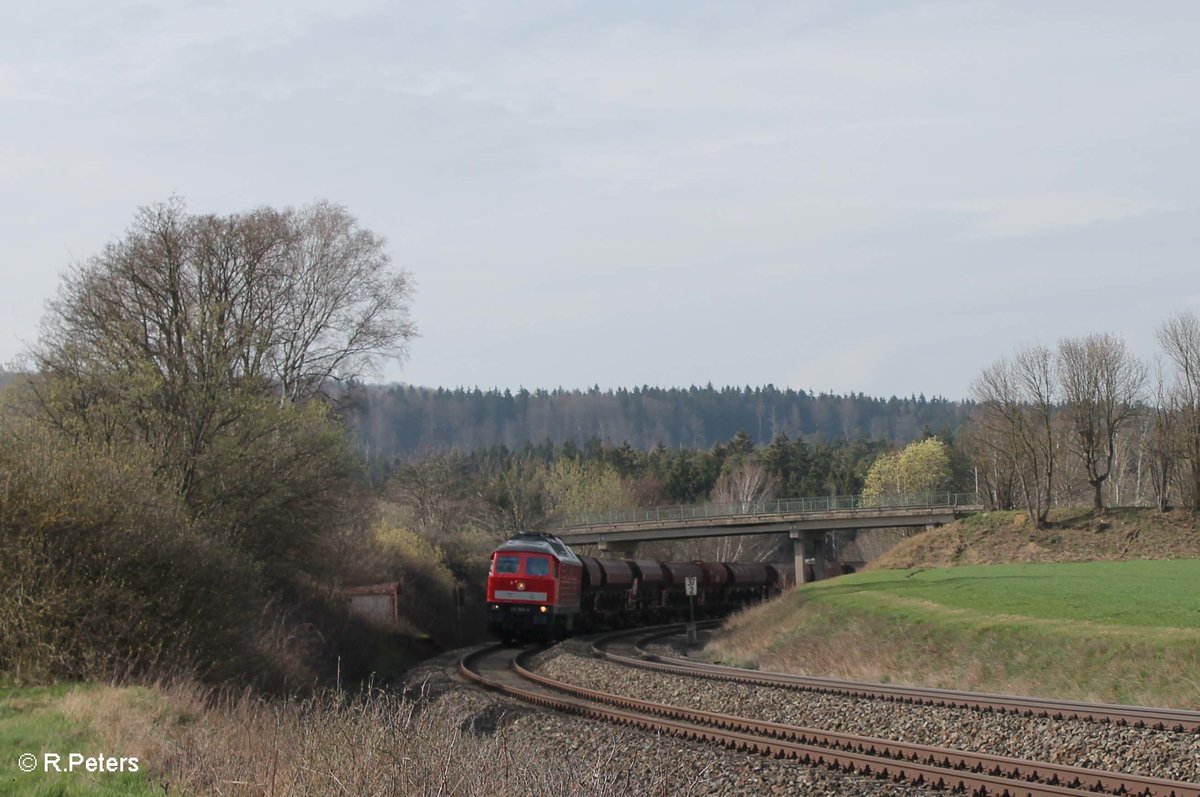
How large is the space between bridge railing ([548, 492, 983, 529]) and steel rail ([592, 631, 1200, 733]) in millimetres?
49343

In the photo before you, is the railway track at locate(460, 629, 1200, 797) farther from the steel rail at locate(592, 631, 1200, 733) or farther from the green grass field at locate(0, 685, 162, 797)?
the green grass field at locate(0, 685, 162, 797)

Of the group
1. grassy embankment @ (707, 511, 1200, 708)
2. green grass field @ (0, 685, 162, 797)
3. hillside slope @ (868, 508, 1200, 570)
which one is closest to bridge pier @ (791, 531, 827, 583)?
hillside slope @ (868, 508, 1200, 570)

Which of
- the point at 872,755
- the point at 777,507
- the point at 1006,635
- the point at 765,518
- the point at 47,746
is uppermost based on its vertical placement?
the point at 47,746

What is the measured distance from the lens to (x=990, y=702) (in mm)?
17516

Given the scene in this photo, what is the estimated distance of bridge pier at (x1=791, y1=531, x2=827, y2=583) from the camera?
71375 mm

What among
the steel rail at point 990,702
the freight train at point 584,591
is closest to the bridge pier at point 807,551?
the freight train at point 584,591

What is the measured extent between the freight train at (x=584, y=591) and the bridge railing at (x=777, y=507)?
590 inches

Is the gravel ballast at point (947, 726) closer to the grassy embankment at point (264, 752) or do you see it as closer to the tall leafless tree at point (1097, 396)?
the grassy embankment at point (264, 752)

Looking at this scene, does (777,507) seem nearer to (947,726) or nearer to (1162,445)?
(1162,445)

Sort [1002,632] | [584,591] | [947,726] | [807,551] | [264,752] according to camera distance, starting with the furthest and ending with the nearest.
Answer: [807,551], [584,591], [1002,632], [947,726], [264,752]

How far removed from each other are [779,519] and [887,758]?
63585mm

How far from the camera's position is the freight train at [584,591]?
37.4 m

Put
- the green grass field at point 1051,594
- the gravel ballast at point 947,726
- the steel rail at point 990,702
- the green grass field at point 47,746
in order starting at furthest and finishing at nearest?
the green grass field at point 1051,594 → the steel rail at point 990,702 → the gravel ballast at point 947,726 → the green grass field at point 47,746

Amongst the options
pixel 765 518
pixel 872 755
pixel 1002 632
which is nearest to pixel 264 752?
pixel 872 755
